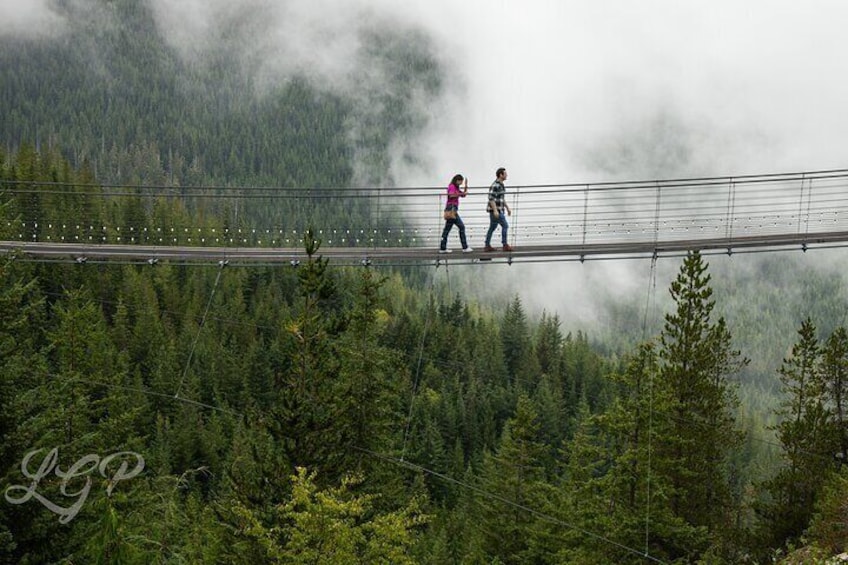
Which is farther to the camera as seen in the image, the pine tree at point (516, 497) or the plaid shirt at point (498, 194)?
the pine tree at point (516, 497)

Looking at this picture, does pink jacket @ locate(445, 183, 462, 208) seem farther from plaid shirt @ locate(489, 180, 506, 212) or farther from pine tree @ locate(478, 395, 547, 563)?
pine tree @ locate(478, 395, 547, 563)

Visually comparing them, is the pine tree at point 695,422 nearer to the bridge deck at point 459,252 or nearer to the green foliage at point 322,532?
the bridge deck at point 459,252

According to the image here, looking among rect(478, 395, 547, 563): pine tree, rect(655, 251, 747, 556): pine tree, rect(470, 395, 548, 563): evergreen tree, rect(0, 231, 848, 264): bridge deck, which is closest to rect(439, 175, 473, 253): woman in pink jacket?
rect(0, 231, 848, 264): bridge deck

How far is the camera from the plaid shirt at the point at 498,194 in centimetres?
2209

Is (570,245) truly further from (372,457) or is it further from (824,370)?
(824,370)

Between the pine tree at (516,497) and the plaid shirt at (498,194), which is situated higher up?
the plaid shirt at (498,194)

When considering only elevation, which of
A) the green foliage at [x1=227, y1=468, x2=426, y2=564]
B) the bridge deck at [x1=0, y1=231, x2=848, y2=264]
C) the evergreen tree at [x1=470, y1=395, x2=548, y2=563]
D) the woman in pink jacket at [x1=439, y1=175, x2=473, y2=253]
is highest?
the woman in pink jacket at [x1=439, y1=175, x2=473, y2=253]

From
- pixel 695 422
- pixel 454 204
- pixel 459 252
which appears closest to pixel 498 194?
pixel 454 204

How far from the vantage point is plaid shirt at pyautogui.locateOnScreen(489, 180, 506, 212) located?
22.1m

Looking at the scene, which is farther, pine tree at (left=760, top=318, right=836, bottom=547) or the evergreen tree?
the evergreen tree

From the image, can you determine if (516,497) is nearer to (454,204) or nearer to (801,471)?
(801,471)

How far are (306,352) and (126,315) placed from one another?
7961 centimetres
